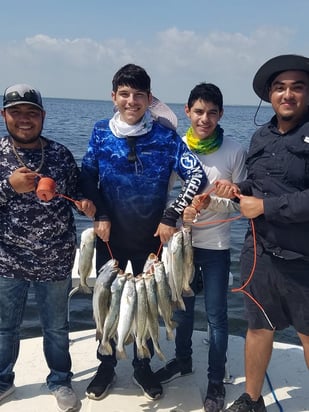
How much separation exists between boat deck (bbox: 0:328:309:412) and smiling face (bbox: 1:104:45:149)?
2.36 meters

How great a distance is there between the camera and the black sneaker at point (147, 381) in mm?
4234

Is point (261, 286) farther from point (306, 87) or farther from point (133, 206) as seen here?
point (306, 87)

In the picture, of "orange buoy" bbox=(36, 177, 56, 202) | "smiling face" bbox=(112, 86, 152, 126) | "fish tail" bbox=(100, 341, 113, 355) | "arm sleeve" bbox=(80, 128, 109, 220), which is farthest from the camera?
"arm sleeve" bbox=(80, 128, 109, 220)

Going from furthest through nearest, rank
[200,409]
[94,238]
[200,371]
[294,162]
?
[200,371] < [200,409] < [94,238] < [294,162]

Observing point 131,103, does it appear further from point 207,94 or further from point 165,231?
point 165,231

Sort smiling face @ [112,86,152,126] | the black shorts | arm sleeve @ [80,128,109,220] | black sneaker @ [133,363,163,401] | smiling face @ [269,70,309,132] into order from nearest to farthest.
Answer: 1. smiling face @ [269,70,309,132]
2. the black shorts
3. smiling face @ [112,86,152,126]
4. arm sleeve @ [80,128,109,220]
5. black sneaker @ [133,363,163,401]

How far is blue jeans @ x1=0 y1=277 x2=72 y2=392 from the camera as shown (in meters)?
3.96

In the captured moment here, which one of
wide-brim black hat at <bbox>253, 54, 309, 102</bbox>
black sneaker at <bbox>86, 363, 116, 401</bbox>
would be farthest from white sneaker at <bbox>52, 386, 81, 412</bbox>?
wide-brim black hat at <bbox>253, 54, 309, 102</bbox>

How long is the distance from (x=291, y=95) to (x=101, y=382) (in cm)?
306

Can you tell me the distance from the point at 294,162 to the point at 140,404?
2.55 meters

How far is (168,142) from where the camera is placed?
13.3 ft

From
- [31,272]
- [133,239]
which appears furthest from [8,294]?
[133,239]

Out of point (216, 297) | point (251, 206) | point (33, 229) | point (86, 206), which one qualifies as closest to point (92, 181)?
point (86, 206)

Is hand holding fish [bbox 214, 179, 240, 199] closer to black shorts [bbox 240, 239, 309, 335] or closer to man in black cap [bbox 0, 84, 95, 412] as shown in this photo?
black shorts [bbox 240, 239, 309, 335]
